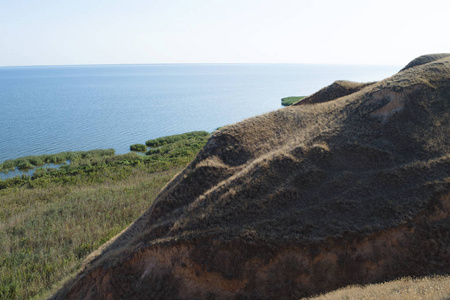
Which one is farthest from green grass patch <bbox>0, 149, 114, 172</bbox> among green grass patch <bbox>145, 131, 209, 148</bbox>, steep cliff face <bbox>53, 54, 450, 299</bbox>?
steep cliff face <bbox>53, 54, 450, 299</bbox>

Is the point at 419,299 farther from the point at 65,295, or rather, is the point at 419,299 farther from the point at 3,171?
the point at 3,171

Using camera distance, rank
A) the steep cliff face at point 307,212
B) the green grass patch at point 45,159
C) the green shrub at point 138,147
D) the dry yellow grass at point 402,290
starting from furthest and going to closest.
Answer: the green shrub at point 138,147, the green grass patch at point 45,159, the steep cliff face at point 307,212, the dry yellow grass at point 402,290

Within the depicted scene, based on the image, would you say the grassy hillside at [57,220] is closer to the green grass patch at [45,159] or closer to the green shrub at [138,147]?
A: the green grass patch at [45,159]

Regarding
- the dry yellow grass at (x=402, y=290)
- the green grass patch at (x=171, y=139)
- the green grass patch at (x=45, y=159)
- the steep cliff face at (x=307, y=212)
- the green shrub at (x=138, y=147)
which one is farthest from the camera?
the green grass patch at (x=171, y=139)

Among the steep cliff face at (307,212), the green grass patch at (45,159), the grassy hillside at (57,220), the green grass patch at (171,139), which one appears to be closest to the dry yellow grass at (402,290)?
the steep cliff face at (307,212)

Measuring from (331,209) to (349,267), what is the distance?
1.08 metres

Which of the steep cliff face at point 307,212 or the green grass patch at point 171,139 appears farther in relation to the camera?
the green grass patch at point 171,139

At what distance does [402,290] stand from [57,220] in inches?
561

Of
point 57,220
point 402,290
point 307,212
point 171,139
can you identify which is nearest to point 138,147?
point 171,139

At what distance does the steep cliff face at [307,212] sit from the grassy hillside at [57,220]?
318cm

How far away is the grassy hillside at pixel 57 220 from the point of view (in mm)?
11031

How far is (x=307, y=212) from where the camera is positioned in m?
6.68

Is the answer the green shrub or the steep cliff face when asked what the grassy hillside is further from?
the green shrub

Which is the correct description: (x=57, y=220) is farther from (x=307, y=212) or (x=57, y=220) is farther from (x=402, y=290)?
(x=402, y=290)
